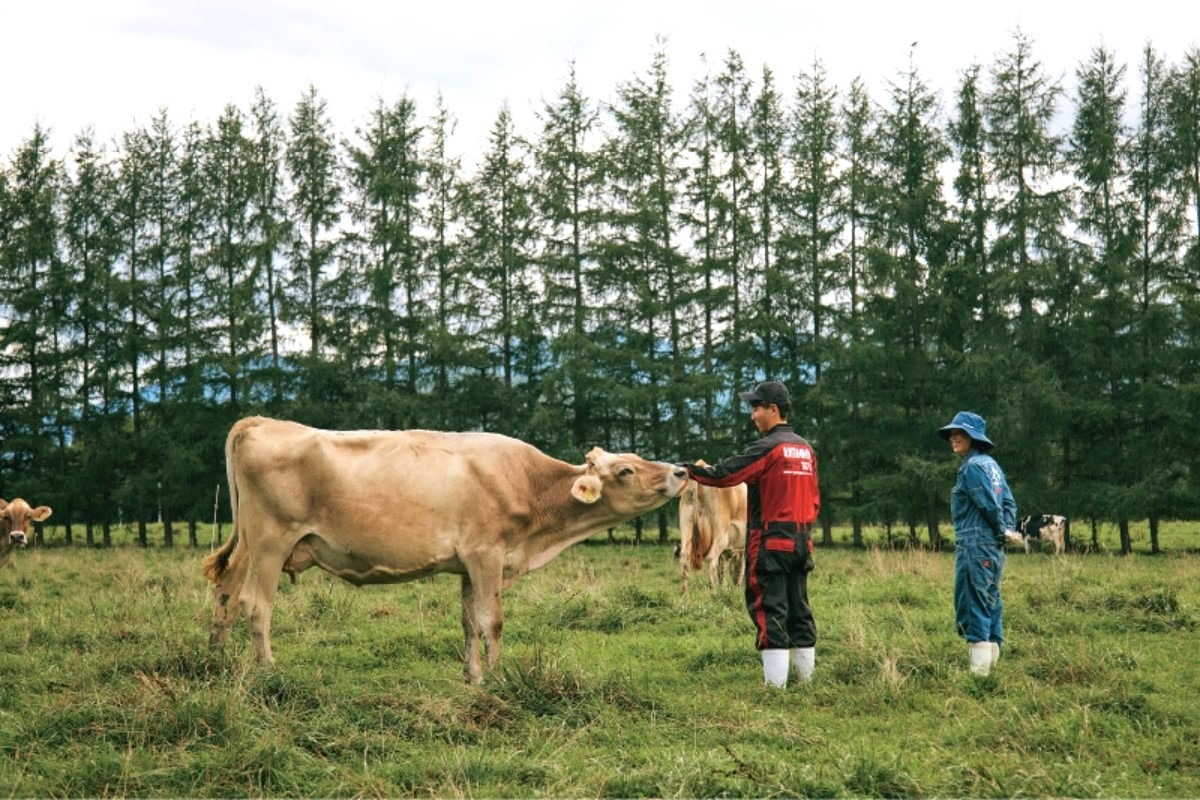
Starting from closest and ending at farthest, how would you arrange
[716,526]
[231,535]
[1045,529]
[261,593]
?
[261,593], [231,535], [716,526], [1045,529]

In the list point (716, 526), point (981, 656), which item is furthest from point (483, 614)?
point (716, 526)

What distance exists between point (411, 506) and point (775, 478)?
2.79 metres

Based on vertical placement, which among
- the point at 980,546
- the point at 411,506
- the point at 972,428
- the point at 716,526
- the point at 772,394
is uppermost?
the point at 772,394

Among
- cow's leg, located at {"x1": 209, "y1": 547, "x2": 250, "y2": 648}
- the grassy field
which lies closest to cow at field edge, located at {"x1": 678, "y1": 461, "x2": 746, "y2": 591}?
the grassy field

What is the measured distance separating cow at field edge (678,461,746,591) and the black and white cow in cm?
1331

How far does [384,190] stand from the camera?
109ft

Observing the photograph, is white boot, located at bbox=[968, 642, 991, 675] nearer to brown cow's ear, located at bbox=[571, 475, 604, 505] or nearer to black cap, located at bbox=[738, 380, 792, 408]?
black cap, located at bbox=[738, 380, 792, 408]

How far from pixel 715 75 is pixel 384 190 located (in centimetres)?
1113

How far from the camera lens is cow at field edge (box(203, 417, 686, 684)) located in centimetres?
817

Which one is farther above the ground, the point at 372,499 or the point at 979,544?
the point at 372,499

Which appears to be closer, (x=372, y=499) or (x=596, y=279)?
(x=372, y=499)

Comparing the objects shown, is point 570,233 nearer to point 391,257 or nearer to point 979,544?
point 391,257

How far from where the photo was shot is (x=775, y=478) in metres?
7.93

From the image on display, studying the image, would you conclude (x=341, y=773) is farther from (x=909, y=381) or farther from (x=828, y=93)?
(x=828, y=93)
